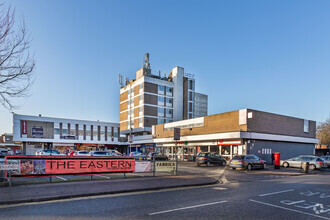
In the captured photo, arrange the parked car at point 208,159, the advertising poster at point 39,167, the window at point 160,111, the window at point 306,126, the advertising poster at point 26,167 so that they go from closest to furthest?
the advertising poster at point 26,167, the advertising poster at point 39,167, the parked car at point 208,159, the window at point 306,126, the window at point 160,111

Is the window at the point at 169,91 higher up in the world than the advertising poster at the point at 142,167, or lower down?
higher up

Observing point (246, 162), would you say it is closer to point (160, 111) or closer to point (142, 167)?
point (142, 167)

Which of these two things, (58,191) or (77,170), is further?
(77,170)

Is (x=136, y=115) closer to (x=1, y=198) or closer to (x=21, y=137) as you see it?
(x=21, y=137)

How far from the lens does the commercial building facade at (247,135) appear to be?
98.0 feet

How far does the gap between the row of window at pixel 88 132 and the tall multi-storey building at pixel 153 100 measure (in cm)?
529

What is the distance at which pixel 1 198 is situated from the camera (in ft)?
27.7

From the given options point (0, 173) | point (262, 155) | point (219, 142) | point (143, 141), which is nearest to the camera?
point (0, 173)

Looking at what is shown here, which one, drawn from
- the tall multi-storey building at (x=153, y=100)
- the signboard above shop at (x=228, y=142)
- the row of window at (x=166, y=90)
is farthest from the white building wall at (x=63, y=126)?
the signboard above shop at (x=228, y=142)

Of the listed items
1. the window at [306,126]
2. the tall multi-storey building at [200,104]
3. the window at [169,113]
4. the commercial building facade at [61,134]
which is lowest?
the commercial building facade at [61,134]

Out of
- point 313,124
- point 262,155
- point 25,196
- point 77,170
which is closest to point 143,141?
point 262,155

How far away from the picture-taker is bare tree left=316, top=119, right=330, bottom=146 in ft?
227

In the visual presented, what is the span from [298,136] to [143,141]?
32480mm

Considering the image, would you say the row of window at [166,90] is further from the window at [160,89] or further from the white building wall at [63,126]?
the white building wall at [63,126]
